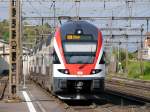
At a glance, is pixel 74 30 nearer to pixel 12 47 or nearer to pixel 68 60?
pixel 68 60

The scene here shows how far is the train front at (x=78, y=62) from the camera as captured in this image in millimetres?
20891

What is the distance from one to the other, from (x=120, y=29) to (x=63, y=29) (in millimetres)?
49356

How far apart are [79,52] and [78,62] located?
1.37 ft

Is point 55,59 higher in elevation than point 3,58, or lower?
lower

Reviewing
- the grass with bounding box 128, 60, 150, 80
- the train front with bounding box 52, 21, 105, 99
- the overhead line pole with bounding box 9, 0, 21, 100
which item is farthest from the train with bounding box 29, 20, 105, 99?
the grass with bounding box 128, 60, 150, 80

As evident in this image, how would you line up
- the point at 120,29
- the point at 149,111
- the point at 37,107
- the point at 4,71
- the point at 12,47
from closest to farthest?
1. the point at 149,111
2. the point at 37,107
3. the point at 12,47
4. the point at 120,29
5. the point at 4,71

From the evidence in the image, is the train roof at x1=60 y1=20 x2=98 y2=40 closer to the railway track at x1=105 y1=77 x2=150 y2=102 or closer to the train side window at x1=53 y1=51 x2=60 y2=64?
the train side window at x1=53 y1=51 x2=60 y2=64

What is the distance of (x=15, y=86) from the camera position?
24.0 meters

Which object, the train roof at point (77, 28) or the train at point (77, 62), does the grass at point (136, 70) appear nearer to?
the train roof at point (77, 28)

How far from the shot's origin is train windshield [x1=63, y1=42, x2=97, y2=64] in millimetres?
21078

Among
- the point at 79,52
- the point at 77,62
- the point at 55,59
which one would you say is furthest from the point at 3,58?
the point at 77,62

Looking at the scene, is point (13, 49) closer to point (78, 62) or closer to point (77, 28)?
point (77, 28)

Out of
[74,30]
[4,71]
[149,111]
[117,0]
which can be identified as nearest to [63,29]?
[74,30]

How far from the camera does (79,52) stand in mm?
21156
